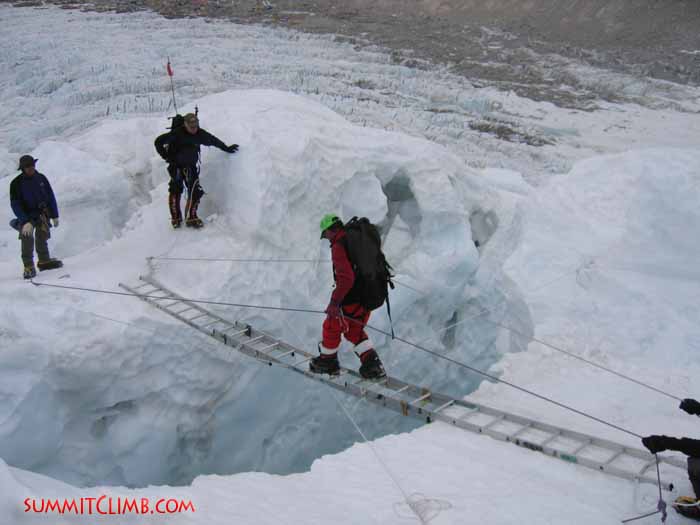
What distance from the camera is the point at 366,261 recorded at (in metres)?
4.52

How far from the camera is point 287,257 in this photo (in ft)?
22.2

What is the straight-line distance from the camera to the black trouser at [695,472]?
3654 mm

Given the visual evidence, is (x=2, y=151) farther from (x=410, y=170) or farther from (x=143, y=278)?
(x=410, y=170)

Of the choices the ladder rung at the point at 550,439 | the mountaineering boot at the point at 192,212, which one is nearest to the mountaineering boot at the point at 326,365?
the ladder rung at the point at 550,439

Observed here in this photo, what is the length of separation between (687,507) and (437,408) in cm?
205

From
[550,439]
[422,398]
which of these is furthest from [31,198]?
[550,439]

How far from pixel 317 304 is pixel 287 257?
0.68 m

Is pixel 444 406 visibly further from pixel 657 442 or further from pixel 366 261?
pixel 657 442

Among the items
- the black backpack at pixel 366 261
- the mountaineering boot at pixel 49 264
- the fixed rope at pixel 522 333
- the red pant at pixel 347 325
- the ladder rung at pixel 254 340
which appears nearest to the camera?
the black backpack at pixel 366 261

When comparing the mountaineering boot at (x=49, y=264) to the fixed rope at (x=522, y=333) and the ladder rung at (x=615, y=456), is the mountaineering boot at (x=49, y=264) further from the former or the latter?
the ladder rung at (x=615, y=456)

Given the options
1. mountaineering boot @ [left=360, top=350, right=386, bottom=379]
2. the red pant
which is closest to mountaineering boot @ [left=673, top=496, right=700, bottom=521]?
mountaineering boot @ [left=360, top=350, right=386, bottom=379]

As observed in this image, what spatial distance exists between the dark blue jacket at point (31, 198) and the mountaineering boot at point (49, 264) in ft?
1.41

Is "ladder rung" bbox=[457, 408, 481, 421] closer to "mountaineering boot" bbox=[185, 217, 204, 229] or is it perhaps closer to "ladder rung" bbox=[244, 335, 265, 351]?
"ladder rung" bbox=[244, 335, 265, 351]

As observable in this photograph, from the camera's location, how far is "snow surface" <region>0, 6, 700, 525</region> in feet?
14.2
